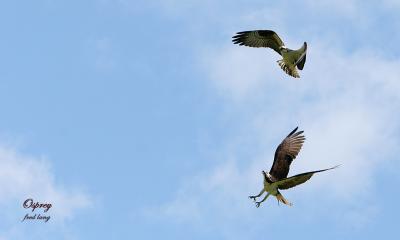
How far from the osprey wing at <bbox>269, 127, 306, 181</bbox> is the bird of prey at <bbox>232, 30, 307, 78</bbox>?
10.6 ft

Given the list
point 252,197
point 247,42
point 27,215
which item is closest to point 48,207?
point 27,215

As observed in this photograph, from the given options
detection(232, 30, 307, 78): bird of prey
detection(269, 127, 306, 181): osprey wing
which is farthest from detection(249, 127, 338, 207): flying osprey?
detection(232, 30, 307, 78): bird of prey

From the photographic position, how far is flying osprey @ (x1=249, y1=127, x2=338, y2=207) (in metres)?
20.3

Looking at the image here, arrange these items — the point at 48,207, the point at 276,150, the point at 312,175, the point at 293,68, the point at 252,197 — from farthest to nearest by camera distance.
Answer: the point at 293,68 → the point at 48,207 → the point at 276,150 → the point at 252,197 → the point at 312,175

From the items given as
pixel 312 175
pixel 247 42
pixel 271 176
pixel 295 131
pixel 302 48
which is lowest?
pixel 312 175

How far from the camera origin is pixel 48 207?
2411cm

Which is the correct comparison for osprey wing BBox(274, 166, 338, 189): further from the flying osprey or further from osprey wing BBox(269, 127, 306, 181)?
osprey wing BBox(269, 127, 306, 181)

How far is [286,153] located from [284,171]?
0.60m

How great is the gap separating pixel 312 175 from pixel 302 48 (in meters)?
6.68

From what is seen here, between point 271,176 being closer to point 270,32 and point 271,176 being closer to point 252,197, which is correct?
point 252,197

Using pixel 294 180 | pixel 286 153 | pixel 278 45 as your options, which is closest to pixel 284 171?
pixel 286 153

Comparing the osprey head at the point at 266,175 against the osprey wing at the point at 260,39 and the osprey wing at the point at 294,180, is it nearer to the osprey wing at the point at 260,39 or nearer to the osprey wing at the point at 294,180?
the osprey wing at the point at 294,180

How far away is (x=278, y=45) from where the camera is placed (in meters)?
26.6

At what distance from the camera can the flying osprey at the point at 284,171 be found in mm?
20336
